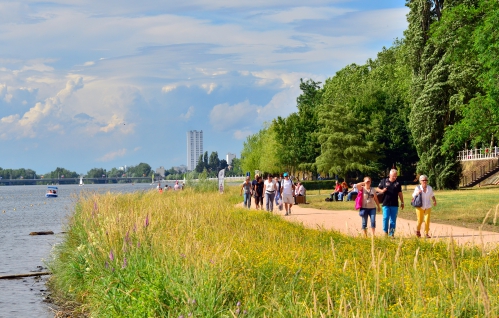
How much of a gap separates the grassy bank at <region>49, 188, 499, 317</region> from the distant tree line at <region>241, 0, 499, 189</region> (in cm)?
1991

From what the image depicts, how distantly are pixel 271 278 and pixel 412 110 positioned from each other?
42.9 meters

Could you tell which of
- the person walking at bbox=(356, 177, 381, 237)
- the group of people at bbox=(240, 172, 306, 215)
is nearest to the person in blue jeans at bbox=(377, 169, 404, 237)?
the person walking at bbox=(356, 177, 381, 237)

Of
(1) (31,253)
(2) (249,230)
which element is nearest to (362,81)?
(1) (31,253)

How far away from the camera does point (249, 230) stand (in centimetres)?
1545

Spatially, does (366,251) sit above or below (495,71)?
below

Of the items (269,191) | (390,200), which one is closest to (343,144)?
(269,191)

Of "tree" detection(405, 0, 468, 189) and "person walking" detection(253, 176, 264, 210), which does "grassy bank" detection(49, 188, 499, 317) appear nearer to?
"person walking" detection(253, 176, 264, 210)

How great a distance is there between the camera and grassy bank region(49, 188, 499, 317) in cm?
705

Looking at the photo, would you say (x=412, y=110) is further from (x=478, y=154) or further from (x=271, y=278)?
(x=271, y=278)

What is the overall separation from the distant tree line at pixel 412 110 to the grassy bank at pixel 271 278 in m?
19.9

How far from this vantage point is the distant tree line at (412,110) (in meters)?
32.8

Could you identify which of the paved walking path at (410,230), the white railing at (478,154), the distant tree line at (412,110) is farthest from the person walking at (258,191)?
the white railing at (478,154)

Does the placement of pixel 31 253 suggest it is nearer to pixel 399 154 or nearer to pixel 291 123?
pixel 399 154

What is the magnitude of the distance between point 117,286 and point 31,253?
16.3m
